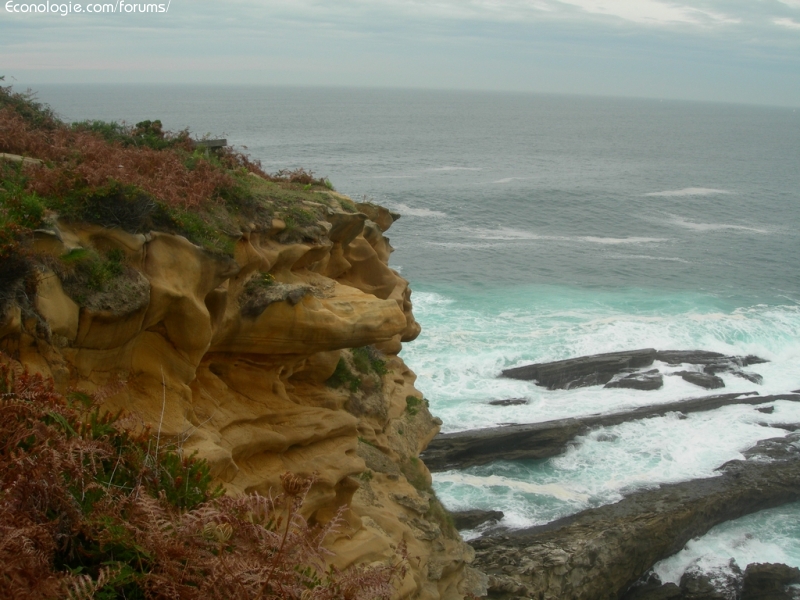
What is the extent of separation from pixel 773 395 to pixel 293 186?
23286mm

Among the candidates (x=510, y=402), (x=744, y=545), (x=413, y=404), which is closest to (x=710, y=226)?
(x=510, y=402)

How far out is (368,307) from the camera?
13.8 meters

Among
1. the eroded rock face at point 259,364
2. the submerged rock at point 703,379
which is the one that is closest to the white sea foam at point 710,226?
the submerged rock at point 703,379

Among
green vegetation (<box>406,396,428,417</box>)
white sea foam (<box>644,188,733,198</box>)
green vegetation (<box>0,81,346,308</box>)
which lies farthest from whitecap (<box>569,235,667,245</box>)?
green vegetation (<box>0,81,346,308</box>)

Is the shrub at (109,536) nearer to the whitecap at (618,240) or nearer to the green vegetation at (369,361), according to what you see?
the green vegetation at (369,361)

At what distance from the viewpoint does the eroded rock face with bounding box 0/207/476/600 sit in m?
10.1

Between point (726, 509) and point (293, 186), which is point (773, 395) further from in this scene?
point (293, 186)

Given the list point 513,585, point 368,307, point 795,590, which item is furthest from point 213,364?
point 795,590

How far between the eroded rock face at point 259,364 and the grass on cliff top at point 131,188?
1.10 feet

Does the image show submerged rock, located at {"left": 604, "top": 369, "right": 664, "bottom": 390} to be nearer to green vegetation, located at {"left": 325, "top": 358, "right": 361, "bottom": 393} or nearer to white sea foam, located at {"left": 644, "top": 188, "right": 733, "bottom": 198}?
green vegetation, located at {"left": 325, "top": 358, "right": 361, "bottom": 393}

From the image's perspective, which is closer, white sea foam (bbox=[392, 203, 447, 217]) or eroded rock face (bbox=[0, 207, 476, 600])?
eroded rock face (bbox=[0, 207, 476, 600])

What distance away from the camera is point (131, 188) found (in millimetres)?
10938

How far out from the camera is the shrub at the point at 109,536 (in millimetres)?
6121

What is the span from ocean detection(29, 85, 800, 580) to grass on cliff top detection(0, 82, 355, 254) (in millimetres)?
11995
